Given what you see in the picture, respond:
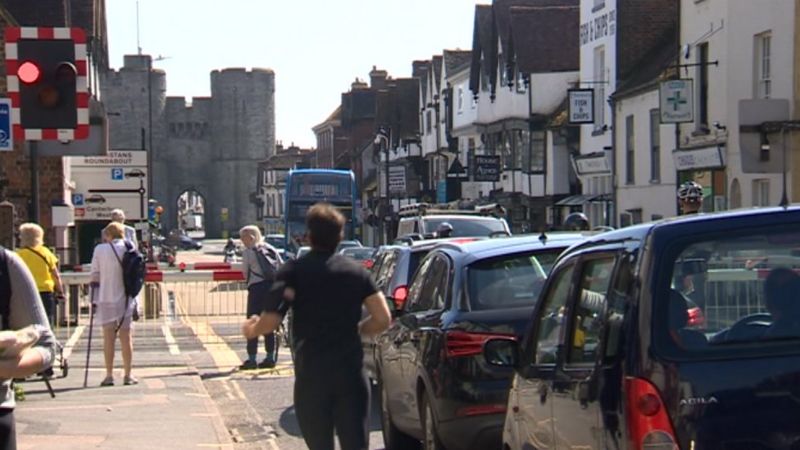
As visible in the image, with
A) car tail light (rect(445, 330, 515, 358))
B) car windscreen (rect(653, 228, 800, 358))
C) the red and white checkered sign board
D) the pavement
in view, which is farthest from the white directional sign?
car windscreen (rect(653, 228, 800, 358))

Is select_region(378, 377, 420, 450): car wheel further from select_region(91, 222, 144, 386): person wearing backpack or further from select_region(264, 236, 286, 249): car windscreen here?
select_region(264, 236, 286, 249): car windscreen

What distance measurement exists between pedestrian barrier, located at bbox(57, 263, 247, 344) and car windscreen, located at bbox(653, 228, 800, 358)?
Answer: 17232 millimetres

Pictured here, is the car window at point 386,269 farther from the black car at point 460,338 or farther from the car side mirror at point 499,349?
the car side mirror at point 499,349

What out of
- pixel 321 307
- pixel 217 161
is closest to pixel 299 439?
pixel 321 307

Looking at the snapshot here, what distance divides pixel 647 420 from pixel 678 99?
27.3 meters

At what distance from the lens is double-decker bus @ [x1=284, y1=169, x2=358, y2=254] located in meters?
50.8

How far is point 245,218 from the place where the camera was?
122 meters

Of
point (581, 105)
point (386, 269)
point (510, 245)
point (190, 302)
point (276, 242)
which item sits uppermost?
point (581, 105)

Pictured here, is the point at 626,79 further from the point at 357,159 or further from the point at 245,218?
the point at 245,218

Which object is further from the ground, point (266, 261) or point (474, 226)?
point (474, 226)

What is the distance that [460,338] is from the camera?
908 centimetres

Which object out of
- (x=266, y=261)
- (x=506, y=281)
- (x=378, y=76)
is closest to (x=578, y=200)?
(x=266, y=261)

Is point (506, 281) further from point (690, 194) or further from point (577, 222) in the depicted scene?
point (577, 222)

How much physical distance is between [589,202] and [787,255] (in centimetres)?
3774
